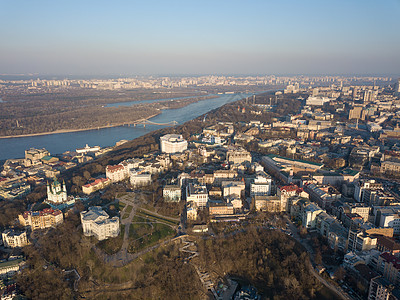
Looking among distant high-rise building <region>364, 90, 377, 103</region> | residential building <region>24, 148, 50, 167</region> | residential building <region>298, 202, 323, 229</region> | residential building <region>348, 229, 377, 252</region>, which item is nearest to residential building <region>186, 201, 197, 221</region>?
residential building <region>298, 202, 323, 229</region>

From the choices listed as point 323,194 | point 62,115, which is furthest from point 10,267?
point 62,115

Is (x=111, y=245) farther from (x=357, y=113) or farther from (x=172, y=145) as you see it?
(x=357, y=113)

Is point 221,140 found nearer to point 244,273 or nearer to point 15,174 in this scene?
point 15,174

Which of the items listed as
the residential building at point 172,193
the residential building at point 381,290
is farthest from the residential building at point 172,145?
the residential building at point 381,290

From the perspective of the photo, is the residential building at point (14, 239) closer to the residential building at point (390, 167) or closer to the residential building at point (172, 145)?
the residential building at point (172, 145)

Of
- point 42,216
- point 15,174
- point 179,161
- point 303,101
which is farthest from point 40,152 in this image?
point 303,101

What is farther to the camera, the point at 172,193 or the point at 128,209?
the point at 172,193
